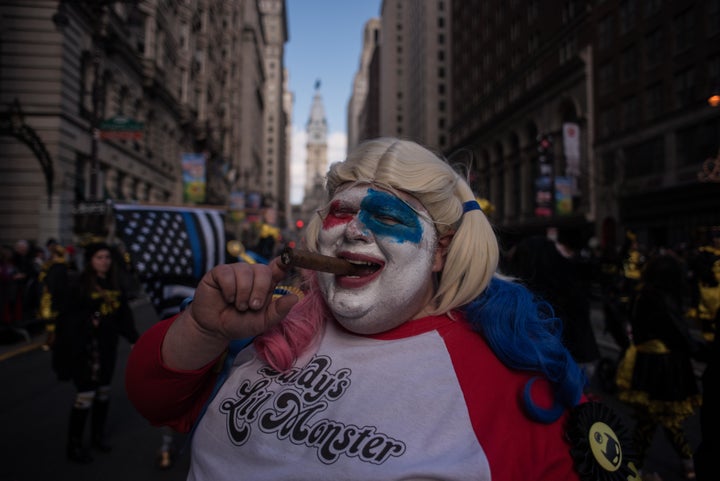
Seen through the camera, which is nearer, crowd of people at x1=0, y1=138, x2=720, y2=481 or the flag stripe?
crowd of people at x1=0, y1=138, x2=720, y2=481

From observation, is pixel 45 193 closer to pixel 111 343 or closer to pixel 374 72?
pixel 111 343

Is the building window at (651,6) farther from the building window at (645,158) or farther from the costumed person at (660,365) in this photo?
the costumed person at (660,365)

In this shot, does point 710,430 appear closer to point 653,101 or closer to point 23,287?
point 23,287

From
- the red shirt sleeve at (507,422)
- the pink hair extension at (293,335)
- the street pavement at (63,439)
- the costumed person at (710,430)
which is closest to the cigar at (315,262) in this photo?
the pink hair extension at (293,335)

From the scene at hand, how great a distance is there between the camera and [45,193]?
1838 cm

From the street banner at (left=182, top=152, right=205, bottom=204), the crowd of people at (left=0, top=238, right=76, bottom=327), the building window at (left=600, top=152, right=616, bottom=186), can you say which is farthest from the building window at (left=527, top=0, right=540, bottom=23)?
the crowd of people at (left=0, top=238, right=76, bottom=327)

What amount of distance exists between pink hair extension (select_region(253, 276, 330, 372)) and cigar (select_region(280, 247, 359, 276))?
0.27 m

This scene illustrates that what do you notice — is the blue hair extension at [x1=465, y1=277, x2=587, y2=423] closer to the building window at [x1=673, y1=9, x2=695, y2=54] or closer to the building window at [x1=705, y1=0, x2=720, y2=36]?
the building window at [x1=705, y1=0, x2=720, y2=36]

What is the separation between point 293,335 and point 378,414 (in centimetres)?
41

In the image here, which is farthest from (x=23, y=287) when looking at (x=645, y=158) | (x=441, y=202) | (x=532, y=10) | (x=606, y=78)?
(x=532, y=10)

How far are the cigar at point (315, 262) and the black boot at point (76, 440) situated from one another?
4.44 meters

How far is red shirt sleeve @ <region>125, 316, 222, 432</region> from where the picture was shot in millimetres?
1524

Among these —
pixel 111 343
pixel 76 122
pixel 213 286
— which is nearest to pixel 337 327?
pixel 213 286

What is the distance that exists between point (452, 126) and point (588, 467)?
60835 mm
